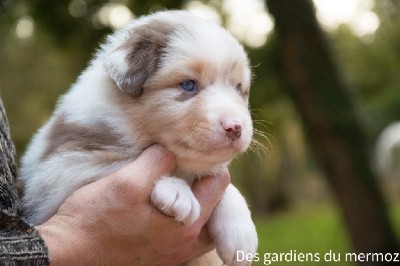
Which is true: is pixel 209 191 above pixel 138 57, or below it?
below

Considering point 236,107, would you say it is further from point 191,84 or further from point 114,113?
point 114,113

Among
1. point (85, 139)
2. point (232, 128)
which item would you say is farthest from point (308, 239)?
point (232, 128)

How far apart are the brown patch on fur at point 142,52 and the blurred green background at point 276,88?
1.13 ft

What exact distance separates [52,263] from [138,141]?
0.76 meters

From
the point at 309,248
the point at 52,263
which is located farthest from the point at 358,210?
the point at 52,263

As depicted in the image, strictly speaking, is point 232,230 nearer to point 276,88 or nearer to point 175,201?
point 175,201

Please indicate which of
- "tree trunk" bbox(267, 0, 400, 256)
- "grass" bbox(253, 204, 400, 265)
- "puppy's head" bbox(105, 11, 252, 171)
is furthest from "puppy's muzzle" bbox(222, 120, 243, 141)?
"grass" bbox(253, 204, 400, 265)

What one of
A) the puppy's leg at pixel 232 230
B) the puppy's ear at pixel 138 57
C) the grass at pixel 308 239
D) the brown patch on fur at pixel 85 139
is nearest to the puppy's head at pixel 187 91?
the puppy's ear at pixel 138 57

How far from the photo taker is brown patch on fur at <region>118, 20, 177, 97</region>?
3.00 meters

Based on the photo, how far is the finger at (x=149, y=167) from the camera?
2822 millimetres

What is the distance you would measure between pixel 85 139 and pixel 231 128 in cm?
64

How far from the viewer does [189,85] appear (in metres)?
3.00

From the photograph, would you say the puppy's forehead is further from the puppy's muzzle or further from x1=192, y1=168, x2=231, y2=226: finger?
x1=192, y1=168, x2=231, y2=226: finger

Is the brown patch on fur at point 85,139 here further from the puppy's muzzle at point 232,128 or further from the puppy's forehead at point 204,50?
the puppy's muzzle at point 232,128
